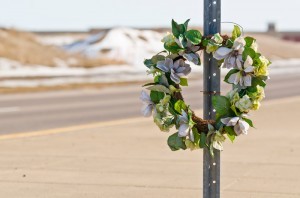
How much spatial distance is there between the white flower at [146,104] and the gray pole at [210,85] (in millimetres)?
379

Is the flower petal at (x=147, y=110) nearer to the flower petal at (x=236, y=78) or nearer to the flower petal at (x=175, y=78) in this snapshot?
the flower petal at (x=175, y=78)

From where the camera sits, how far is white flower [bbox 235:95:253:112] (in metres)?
5.99

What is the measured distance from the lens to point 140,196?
30.9 feet

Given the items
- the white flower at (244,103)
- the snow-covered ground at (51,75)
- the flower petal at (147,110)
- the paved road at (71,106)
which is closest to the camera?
the white flower at (244,103)

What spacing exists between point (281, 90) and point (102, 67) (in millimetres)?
14116

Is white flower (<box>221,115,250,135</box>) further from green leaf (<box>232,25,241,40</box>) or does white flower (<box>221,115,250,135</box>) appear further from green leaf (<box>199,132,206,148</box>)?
green leaf (<box>232,25,241,40</box>)

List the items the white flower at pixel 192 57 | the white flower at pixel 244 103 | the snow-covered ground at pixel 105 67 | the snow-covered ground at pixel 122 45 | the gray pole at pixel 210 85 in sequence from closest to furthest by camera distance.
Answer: the gray pole at pixel 210 85 → the white flower at pixel 244 103 → the white flower at pixel 192 57 → the snow-covered ground at pixel 105 67 → the snow-covered ground at pixel 122 45

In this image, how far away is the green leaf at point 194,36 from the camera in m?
6.04

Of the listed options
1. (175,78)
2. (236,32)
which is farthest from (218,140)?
(236,32)

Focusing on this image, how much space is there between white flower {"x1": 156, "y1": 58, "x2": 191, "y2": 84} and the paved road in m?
12.1

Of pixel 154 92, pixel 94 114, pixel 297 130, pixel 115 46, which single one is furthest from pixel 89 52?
pixel 154 92

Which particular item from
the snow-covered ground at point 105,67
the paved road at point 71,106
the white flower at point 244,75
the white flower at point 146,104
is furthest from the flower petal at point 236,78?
the snow-covered ground at point 105,67

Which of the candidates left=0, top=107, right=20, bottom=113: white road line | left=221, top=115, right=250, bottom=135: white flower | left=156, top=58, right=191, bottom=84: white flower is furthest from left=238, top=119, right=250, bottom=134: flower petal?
left=0, top=107, right=20, bottom=113: white road line

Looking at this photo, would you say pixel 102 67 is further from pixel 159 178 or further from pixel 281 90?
pixel 159 178
